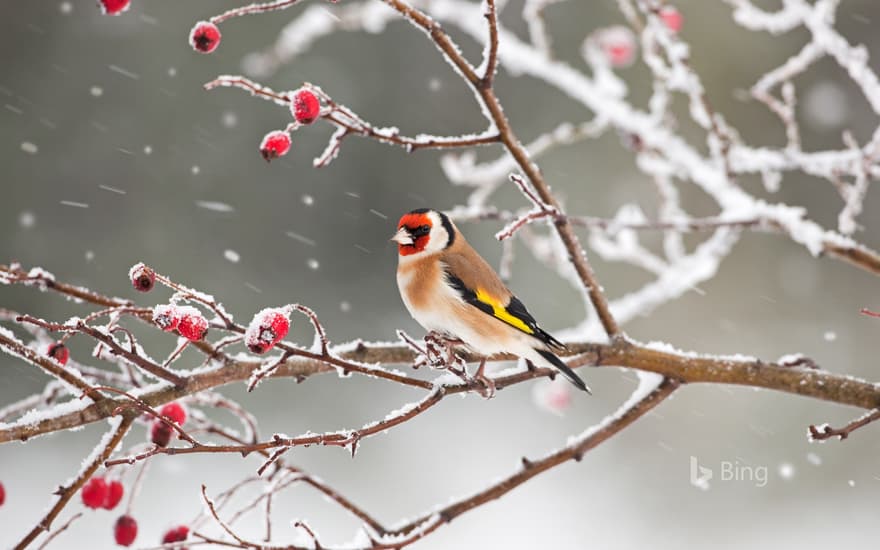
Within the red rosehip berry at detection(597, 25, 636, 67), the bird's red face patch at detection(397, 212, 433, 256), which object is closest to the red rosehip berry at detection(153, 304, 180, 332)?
the bird's red face patch at detection(397, 212, 433, 256)

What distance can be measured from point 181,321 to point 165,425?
424mm

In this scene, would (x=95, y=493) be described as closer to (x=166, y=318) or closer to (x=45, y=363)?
(x=45, y=363)

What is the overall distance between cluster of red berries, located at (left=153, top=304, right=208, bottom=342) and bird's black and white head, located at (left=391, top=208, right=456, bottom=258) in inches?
32.7

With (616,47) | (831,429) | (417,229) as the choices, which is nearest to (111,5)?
(417,229)

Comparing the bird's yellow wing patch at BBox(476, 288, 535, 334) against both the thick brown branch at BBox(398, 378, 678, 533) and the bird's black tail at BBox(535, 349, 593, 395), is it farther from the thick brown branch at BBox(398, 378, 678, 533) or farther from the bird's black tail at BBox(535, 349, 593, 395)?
the thick brown branch at BBox(398, 378, 678, 533)

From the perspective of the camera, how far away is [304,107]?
148 centimetres

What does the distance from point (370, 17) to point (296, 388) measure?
5662 millimetres

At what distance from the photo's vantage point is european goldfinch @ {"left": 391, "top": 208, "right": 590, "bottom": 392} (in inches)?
77.2

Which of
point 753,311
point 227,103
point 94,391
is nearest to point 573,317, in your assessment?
point 753,311

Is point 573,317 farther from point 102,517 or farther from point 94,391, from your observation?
point 94,391

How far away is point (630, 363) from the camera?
1.73 m

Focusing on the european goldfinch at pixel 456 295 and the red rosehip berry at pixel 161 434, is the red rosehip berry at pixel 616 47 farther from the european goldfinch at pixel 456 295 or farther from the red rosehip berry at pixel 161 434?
the red rosehip berry at pixel 161 434

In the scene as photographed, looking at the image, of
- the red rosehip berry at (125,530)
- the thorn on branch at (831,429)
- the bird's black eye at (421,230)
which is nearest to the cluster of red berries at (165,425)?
the red rosehip berry at (125,530)

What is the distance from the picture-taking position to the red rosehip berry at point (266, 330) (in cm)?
126
